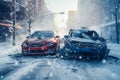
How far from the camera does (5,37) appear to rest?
1329 inches

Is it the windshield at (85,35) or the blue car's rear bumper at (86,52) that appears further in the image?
the windshield at (85,35)

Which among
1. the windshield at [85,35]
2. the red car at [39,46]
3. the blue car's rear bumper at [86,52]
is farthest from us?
the windshield at [85,35]

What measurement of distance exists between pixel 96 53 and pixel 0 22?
20518 millimetres

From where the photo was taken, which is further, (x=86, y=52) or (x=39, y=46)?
(x=39, y=46)

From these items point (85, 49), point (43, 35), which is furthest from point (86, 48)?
point (43, 35)

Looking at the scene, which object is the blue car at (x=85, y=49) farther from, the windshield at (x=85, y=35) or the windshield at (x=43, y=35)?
the windshield at (x=43, y=35)

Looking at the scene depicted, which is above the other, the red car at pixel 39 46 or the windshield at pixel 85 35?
the windshield at pixel 85 35

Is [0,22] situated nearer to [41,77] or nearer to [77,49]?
[77,49]

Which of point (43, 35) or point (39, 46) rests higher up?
point (43, 35)

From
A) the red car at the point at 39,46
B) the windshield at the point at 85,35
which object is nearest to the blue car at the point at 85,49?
the windshield at the point at 85,35

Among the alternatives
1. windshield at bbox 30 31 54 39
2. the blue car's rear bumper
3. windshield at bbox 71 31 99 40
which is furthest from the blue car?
windshield at bbox 30 31 54 39

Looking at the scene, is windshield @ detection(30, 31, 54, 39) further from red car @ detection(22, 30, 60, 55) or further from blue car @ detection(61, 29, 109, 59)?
blue car @ detection(61, 29, 109, 59)

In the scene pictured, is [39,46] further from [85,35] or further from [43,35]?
[85,35]

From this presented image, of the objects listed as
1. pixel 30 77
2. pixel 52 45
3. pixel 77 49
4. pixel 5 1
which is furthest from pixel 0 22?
pixel 30 77
